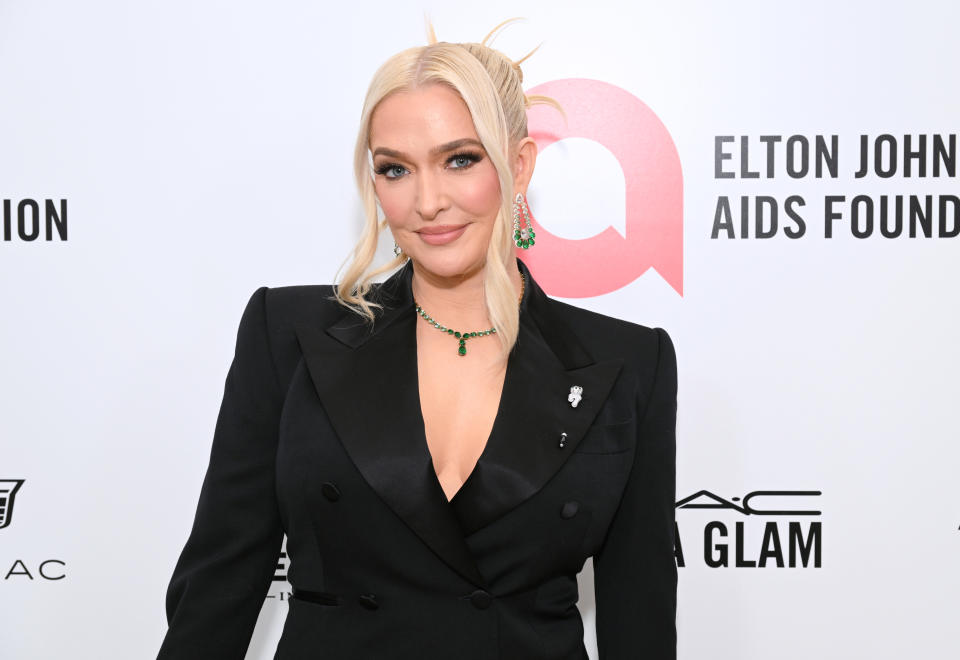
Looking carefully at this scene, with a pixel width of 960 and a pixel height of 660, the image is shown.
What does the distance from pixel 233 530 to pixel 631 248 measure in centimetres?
114

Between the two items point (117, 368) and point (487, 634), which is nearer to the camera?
point (487, 634)

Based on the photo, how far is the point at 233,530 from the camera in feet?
4.89

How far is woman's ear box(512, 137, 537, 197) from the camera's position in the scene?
1598mm

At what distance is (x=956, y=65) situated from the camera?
2100 millimetres

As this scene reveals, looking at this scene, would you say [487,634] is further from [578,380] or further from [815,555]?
[815,555]

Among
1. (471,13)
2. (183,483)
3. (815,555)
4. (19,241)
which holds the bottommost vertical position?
(815,555)

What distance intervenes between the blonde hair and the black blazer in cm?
6

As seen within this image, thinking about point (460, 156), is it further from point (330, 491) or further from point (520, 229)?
point (330, 491)

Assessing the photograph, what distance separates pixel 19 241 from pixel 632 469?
1.56 meters

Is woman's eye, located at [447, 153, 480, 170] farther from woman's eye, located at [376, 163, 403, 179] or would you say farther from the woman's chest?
the woman's chest

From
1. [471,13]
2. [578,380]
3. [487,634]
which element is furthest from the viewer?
[471,13]

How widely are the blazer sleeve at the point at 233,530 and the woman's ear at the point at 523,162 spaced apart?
54 centimetres

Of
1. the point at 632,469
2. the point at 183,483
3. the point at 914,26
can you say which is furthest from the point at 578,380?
the point at 914,26

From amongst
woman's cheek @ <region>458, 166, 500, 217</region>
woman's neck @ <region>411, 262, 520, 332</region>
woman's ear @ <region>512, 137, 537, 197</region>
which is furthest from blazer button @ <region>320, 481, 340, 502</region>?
woman's ear @ <region>512, 137, 537, 197</region>
